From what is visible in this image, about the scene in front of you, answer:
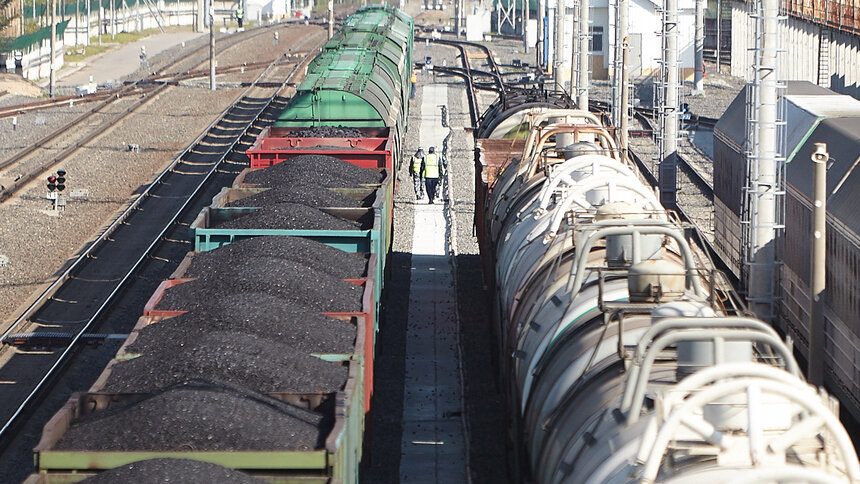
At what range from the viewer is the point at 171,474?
735 centimetres

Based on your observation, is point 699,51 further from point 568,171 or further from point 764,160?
point 568,171

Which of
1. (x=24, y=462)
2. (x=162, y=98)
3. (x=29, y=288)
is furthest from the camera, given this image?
(x=162, y=98)

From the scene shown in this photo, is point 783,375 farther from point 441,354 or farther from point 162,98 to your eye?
point 162,98

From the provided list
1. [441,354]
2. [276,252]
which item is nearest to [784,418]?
[276,252]

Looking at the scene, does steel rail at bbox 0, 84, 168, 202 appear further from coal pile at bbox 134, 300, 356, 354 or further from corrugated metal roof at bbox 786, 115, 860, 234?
corrugated metal roof at bbox 786, 115, 860, 234

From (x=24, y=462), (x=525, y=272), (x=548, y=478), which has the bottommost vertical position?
(x=24, y=462)

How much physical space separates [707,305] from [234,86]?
45562 millimetres

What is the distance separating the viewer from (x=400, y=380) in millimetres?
15773

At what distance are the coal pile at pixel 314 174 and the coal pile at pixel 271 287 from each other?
475 centimetres

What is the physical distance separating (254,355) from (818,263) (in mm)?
5775

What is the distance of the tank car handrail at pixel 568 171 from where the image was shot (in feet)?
40.1

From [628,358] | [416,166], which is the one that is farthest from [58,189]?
[628,358]

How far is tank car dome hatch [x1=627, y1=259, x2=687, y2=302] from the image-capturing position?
8.38m

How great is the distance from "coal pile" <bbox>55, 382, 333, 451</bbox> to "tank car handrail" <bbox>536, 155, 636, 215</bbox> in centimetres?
435
